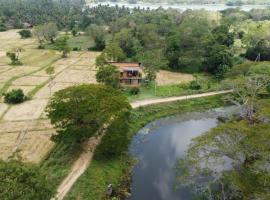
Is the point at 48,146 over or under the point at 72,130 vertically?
under

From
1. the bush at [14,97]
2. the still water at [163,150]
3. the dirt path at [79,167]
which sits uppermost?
the bush at [14,97]

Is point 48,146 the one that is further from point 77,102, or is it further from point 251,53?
point 251,53

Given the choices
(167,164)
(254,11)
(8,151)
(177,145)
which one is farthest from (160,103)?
(254,11)

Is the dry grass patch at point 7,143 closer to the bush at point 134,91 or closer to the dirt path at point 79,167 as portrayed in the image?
the dirt path at point 79,167

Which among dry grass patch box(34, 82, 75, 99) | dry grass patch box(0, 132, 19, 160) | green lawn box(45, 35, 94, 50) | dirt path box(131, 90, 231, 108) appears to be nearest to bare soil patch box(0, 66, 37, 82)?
dry grass patch box(34, 82, 75, 99)

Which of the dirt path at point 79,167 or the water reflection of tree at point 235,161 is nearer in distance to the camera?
the water reflection of tree at point 235,161

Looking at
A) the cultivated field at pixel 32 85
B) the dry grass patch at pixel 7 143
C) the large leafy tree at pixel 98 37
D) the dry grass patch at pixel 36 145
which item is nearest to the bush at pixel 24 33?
the cultivated field at pixel 32 85

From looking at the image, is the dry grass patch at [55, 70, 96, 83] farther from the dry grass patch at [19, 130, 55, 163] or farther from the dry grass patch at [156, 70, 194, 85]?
the dry grass patch at [19, 130, 55, 163]
